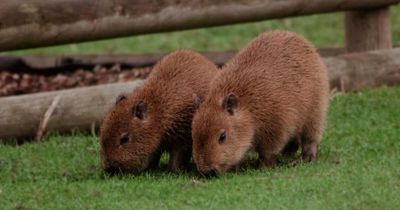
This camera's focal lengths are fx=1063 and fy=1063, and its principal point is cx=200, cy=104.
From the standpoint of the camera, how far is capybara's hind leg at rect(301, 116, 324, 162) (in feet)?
26.1

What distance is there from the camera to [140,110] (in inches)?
302

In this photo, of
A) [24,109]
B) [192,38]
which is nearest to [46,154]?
[24,109]

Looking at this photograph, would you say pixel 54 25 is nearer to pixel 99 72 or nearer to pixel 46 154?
pixel 46 154

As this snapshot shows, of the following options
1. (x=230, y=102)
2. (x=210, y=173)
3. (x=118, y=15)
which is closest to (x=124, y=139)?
(x=210, y=173)

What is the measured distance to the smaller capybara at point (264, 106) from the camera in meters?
7.38

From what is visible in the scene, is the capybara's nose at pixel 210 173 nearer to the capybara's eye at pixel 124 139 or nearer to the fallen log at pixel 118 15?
the capybara's eye at pixel 124 139

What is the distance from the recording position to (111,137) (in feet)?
25.0

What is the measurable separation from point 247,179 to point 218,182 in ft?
0.66

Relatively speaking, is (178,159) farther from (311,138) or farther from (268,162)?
(311,138)

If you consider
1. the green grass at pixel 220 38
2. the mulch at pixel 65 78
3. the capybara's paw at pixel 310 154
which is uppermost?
the mulch at pixel 65 78

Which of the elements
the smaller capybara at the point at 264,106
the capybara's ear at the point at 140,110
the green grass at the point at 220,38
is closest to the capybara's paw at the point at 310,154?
the smaller capybara at the point at 264,106

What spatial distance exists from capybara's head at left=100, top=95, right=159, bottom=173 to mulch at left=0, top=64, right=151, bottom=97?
3059 mm

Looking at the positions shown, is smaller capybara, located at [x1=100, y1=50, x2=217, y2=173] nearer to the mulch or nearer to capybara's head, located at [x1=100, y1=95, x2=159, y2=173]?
capybara's head, located at [x1=100, y1=95, x2=159, y2=173]

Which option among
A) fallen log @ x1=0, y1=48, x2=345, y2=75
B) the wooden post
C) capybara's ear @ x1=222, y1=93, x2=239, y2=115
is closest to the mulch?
fallen log @ x1=0, y1=48, x2=345, y2=75
